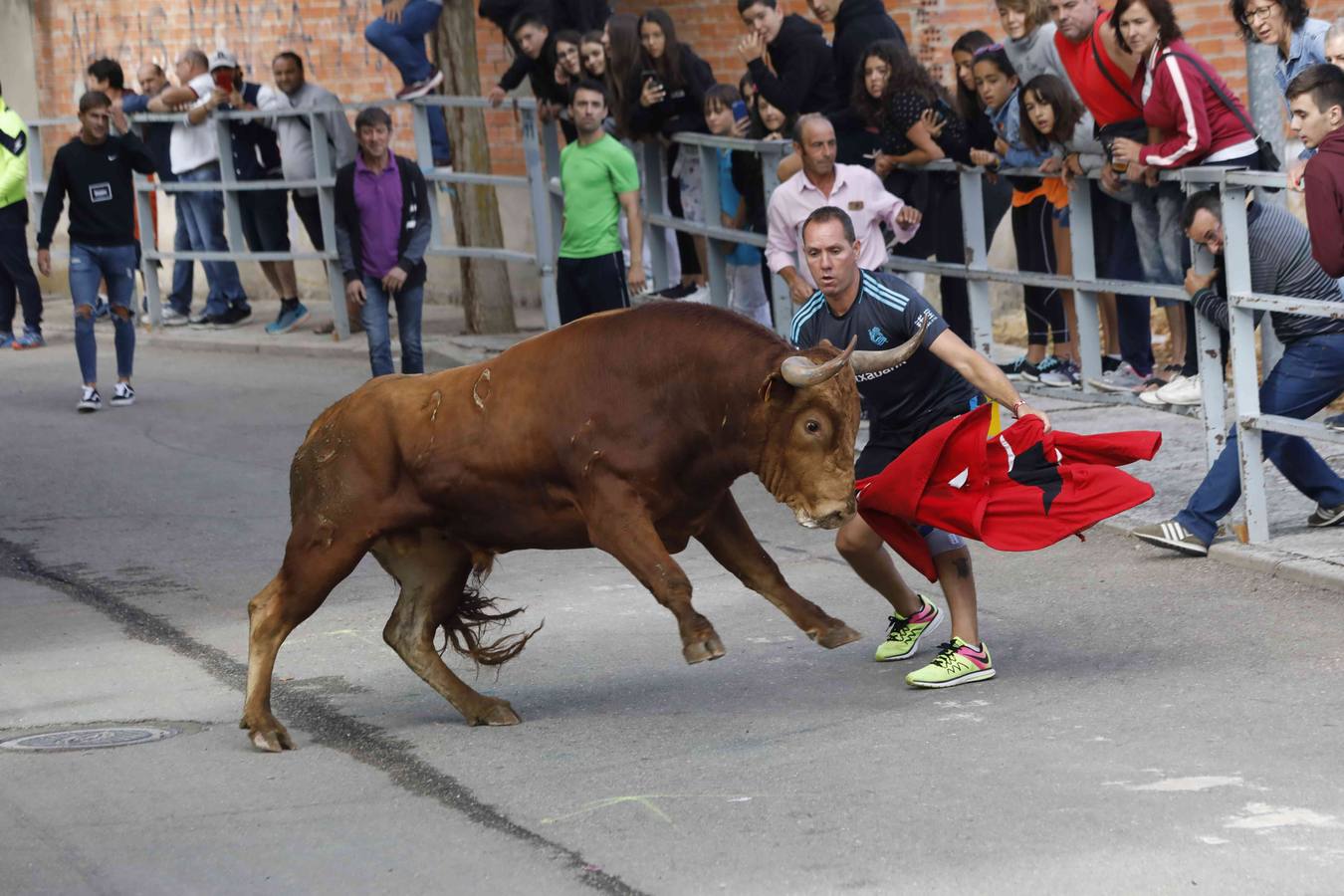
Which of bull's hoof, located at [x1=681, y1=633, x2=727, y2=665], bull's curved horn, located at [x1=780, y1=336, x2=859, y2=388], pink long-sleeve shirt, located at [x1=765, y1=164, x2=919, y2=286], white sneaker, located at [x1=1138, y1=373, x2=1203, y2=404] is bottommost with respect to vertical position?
bull's hoof, located at [x1=681, y1=633, x2=727, y2=665]

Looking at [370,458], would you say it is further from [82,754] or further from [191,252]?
[191,252]

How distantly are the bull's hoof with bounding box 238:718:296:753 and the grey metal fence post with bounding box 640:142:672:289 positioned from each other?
308 inches

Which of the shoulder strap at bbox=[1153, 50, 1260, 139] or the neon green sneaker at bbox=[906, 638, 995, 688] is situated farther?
the shoulder strap at bbox=[1153, 50, 1260, 139]

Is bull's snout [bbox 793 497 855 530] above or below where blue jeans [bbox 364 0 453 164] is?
below

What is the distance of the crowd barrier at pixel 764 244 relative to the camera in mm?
8125

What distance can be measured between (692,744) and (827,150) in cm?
479

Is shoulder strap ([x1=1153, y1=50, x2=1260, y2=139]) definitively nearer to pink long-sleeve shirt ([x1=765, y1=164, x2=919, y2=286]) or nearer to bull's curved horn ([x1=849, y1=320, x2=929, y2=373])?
pink long-sleeve shirt ([x1=765, y1=164, x2=919, y2=286])

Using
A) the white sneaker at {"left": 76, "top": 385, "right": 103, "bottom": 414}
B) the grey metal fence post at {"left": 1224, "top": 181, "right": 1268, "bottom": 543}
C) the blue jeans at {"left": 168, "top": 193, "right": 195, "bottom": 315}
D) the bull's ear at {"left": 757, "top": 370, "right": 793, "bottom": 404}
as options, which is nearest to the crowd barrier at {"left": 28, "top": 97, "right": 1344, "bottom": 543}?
the grey metal fence post at {"left": 1224, "top": 181, "right": 1268, "bottom": 543}

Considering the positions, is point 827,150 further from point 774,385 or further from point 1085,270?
point 774,385

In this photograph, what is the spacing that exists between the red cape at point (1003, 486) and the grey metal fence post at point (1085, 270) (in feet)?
9.89

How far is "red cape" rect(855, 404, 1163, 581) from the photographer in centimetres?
658

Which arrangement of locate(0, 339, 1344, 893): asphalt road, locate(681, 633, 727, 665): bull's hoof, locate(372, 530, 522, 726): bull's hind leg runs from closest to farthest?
1. locate(0, 339, 1344, 893): asphalt road
2. locate(681, 633, 727, 665): bull's hoof
3. locate(372, 530, 522, 726): bull's hind leg

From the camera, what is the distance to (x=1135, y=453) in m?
6.75

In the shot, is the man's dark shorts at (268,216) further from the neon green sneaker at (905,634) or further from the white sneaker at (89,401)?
the neon green sneaker at (905,634)
